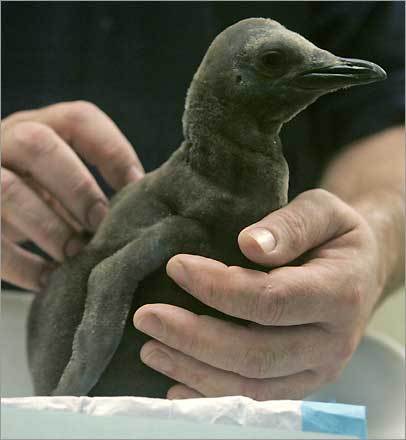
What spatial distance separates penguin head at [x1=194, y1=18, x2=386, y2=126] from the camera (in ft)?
1.50

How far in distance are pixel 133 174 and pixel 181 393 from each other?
0.75 feet

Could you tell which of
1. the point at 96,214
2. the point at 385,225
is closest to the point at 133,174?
the point at 96,214

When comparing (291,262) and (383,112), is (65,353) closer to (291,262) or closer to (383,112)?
(291,262)

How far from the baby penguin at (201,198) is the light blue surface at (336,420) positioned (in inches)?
4.9

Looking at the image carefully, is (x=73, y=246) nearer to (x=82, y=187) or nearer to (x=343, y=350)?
(x=82, y=187)

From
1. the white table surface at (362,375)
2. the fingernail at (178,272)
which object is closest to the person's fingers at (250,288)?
the fingernail at (178,272)

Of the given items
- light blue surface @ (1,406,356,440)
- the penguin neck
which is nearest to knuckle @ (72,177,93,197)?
the penguin neck

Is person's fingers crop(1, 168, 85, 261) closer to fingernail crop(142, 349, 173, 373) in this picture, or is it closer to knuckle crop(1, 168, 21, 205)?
knuckle crop(1, 168, 21, 205)

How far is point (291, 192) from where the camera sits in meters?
0.54

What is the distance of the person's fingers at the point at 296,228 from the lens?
0.49 metres

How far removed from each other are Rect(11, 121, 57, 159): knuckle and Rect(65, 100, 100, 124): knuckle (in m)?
0.04

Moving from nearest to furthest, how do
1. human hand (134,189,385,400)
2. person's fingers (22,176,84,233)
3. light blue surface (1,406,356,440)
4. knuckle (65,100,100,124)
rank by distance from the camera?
1. light blue surface (1,406,356,440)
2. human hand (134,189,385,400)
3. knuckle (65,100,100,124)
4. person's fingers (22,176,84,233)

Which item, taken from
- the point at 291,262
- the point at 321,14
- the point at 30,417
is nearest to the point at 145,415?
the point at 30,417

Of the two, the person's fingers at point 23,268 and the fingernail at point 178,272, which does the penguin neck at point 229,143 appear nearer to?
Answer: the fingernail at point 178,272
